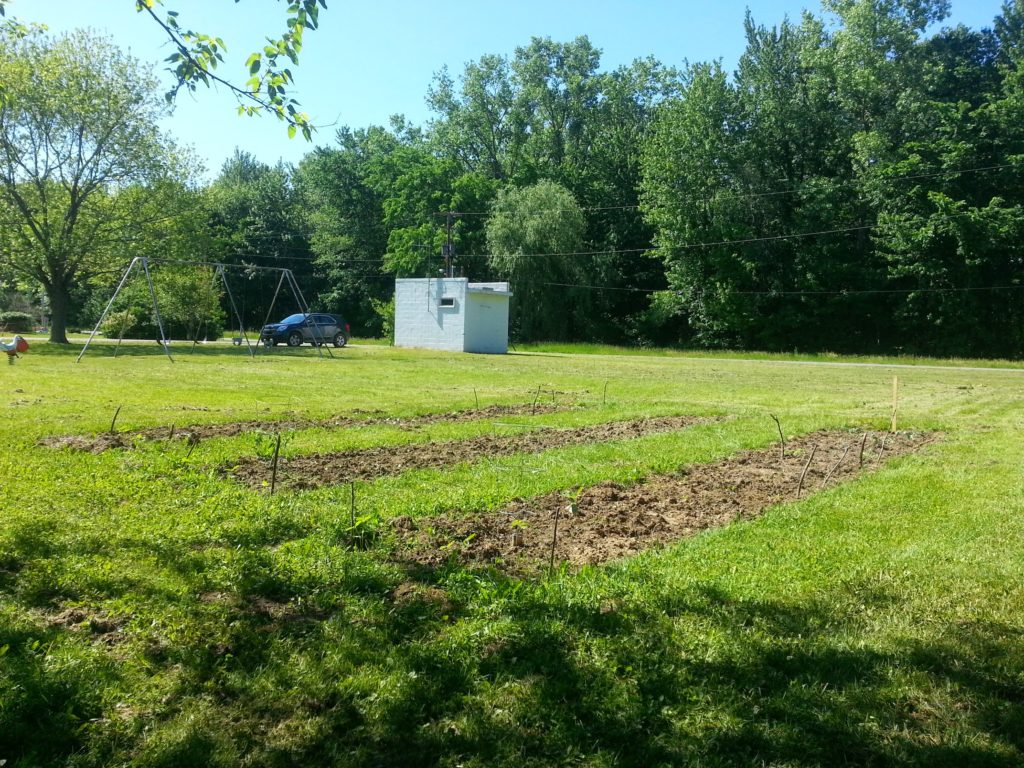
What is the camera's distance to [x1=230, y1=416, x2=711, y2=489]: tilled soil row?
6.96m

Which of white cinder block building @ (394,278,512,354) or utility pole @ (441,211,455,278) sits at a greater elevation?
utility pole @ (441,211,455,278)

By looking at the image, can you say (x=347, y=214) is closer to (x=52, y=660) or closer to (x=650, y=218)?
(x=650, y=218)

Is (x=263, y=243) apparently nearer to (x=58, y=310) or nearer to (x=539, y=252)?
(x=539, y=252)

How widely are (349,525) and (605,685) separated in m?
2.51

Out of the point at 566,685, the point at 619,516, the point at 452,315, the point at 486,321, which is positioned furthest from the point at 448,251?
the point at 566,685

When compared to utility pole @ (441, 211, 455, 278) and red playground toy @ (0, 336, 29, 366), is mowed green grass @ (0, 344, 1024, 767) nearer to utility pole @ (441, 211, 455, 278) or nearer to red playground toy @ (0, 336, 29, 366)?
red playground toy @ (0, 336, 29, 366)

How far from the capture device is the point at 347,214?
61.0 meters

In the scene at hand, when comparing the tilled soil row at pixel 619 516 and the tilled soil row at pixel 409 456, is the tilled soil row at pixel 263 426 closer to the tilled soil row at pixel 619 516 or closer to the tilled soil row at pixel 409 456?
the tilled soil row at pixel 409 456

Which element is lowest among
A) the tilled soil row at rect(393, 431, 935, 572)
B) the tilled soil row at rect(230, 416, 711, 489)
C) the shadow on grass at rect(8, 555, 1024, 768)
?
the shadow on grass at rect(8, 555, 1024, 768)

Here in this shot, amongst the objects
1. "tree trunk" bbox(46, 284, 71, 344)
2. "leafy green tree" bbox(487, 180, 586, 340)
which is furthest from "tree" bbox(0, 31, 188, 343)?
"leafy green tree" bbox(487, 180, 586, 340)

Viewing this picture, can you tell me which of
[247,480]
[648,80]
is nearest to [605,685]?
[247,480]

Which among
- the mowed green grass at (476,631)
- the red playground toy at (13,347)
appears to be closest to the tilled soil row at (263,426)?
the mowed green grass at (476,631)

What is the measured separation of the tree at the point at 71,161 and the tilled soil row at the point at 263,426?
2590 centimetres

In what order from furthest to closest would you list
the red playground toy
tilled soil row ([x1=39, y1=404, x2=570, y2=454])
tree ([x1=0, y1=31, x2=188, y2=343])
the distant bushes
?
the distant bushes → tree ([x1=0, y1=31, x2=188, y2=343]) → the red playground toy → tilled soil row ([x1=39, y1=404, x2=570, y2=454])
